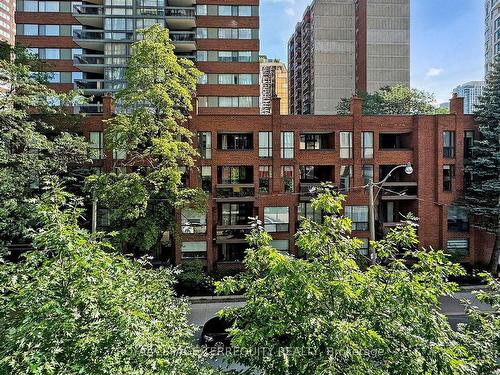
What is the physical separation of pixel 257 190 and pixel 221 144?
4.57 m

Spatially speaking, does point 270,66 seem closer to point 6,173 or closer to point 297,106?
point 297,106

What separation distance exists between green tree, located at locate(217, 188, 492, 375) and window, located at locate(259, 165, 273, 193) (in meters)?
17.4

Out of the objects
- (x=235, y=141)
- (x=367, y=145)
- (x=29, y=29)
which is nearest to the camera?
(x=367, y=145)

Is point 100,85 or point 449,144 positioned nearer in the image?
point 449,144

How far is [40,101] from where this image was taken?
18703 mm

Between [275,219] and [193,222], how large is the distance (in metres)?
5.60

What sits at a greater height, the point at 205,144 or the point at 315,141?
the point at 315,141

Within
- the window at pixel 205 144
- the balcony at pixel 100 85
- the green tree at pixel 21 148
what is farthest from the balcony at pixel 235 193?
the balcony at pixel 100 85

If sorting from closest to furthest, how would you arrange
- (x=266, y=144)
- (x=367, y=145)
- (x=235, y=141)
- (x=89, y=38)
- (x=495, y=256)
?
(x=495, y=256)
(x=266, y=144)
(x=367, y=145)
(x=235, y=141)
(x=89, y=38)

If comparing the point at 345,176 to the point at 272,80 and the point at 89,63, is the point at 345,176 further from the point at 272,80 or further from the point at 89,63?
the point at 272,80

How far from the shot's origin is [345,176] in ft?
78.6

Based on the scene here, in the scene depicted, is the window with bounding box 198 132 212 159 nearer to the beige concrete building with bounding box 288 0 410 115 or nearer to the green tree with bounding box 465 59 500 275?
the green tree with bounding box 465 59 500 275

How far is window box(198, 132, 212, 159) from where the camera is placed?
2322 centimetres

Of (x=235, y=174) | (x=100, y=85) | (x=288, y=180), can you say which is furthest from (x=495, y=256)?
(x=100, y=85)
